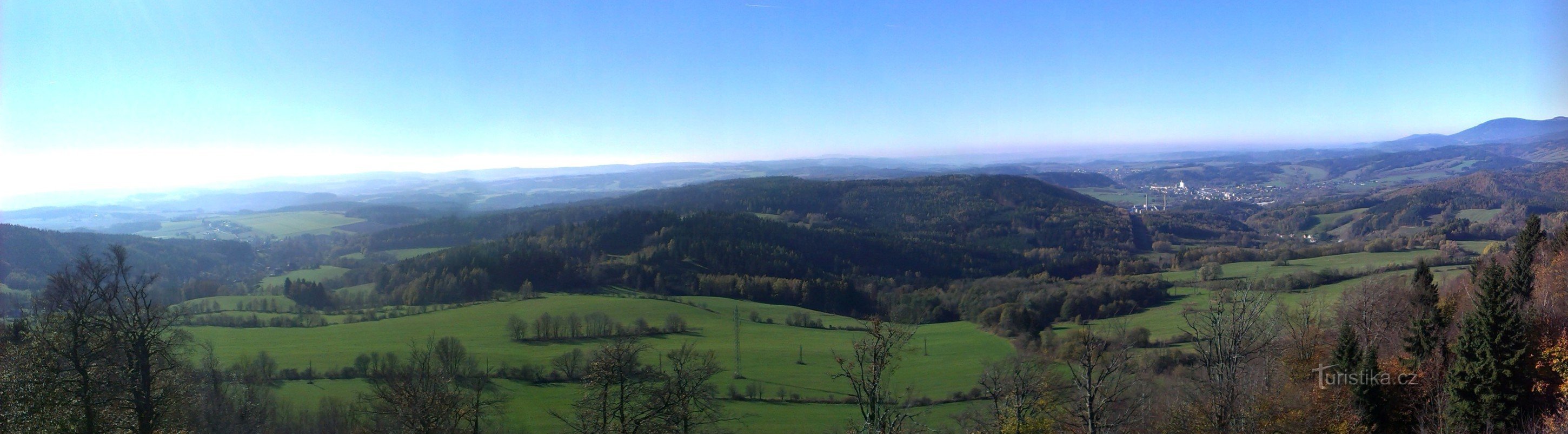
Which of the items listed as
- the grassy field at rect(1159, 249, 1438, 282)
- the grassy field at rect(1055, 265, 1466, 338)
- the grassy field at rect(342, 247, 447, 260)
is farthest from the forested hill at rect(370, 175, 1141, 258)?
the grassy field at rect(1055, 265, 1466, 338)

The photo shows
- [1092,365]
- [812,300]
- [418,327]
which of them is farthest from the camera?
[812,300]

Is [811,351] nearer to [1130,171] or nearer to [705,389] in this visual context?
[705,389]

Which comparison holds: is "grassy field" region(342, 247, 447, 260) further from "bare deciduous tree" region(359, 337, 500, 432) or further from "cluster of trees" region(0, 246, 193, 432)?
"cluster of trees" region(0, 246, 193, 432)

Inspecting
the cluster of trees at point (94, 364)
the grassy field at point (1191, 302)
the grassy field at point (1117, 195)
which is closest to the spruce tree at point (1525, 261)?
the grassy field at point (1191, 302)

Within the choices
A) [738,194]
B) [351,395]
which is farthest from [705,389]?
[738,194]

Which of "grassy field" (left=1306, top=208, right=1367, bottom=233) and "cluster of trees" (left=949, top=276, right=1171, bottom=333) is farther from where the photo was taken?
"grassy field" (left=1306, top=208, right=1367, bottom=233)

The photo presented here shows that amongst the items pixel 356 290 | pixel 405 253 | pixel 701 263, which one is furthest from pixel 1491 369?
pixel 405 253
